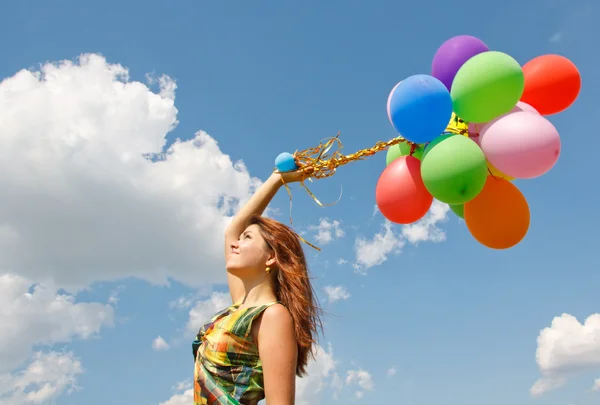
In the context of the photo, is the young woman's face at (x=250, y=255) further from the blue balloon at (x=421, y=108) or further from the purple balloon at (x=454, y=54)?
the purple balloon at (x=454, y=54)

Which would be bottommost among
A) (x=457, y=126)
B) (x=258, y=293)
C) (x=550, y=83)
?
(x=258, y=293)

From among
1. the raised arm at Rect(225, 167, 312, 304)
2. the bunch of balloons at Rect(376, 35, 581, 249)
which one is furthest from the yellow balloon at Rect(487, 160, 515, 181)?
the raised arm at Rect(225, 167, 312, 304)

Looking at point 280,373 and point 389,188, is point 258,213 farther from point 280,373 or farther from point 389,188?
point 280,373

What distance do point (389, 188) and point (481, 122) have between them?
0.74 m

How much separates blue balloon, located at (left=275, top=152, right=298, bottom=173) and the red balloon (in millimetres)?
612

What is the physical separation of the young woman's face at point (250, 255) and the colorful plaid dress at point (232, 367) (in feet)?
0.95

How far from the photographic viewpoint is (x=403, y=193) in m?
3.59

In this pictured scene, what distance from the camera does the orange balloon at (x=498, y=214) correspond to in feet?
Answer: 11.6

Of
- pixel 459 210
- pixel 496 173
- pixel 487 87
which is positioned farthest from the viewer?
pixel 459 210

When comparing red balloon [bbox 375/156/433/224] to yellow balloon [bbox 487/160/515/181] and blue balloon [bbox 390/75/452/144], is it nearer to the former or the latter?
blue balloon [bbox 390/75/452/144]

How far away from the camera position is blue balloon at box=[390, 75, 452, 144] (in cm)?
345

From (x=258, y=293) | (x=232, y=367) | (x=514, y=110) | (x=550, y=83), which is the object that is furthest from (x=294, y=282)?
(x=550, y=83)

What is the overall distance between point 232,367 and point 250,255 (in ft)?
2.07

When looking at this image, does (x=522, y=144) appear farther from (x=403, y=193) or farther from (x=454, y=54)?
(x=454, y=54)
